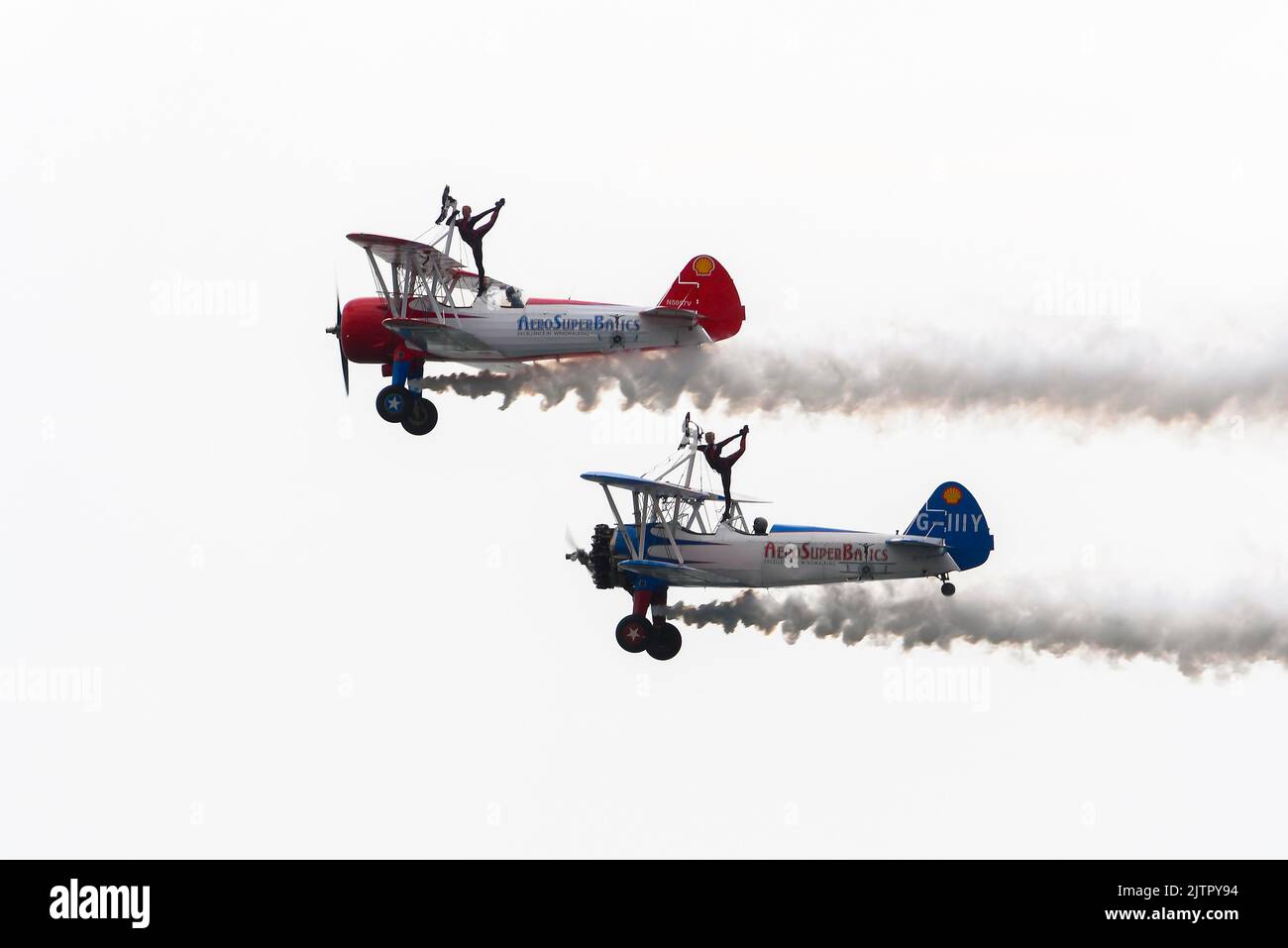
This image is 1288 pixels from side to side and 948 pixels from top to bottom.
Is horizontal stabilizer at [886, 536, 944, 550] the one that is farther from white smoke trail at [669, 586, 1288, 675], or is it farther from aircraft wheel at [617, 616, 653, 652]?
aircraft wheel at [617, 616, 653, 652]

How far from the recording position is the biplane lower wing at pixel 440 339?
273 feet

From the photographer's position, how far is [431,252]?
3270 inches

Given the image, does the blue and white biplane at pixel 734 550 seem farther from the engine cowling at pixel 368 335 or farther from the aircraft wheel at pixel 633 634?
the engine cowling at pixel 368 335

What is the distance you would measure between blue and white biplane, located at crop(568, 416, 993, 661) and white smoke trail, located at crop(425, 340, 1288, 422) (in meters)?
3.06

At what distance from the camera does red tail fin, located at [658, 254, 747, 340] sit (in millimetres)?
83562

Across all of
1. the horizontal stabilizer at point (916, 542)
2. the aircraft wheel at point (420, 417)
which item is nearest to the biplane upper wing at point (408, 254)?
the aircraft wheel at point (420, 417)

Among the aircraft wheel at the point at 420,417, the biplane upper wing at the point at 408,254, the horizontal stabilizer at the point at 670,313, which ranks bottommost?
the aircraft wheel at the point at 420,417

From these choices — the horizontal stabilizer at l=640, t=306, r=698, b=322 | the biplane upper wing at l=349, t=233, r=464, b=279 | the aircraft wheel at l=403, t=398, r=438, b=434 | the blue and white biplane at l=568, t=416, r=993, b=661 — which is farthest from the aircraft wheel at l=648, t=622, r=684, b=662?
the biplane upper wing at l=349, t=233, r=464, b=279

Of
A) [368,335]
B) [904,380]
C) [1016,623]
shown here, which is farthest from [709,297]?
[1016,623]

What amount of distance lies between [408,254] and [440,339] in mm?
1649

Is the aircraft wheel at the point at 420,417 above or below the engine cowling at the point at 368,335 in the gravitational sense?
below

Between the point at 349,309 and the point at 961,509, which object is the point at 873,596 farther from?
the point at 349,309

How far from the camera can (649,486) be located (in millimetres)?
80875

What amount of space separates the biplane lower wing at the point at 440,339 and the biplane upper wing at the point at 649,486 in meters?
4.30
